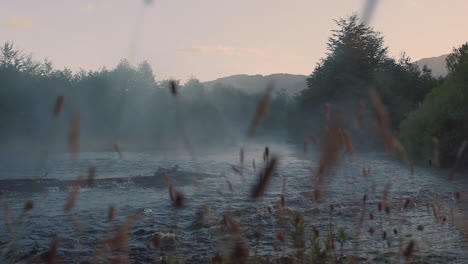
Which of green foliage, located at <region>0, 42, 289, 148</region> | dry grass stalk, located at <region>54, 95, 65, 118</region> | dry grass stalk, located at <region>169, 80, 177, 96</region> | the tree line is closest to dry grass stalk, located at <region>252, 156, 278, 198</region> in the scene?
dry grass stalk, located at <region>169, 80, 177, 96</region>

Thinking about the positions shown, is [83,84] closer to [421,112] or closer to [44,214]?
[421,112]

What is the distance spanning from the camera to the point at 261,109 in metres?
1.62

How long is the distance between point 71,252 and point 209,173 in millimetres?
10413

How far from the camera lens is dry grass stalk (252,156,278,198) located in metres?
1.54

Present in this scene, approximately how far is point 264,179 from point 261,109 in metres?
0.24

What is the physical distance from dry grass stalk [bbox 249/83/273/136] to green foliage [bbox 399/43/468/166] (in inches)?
729

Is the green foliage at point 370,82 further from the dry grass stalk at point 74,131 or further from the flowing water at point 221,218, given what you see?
the dry grass stalk at point 74,131

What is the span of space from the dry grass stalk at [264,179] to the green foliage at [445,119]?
18.6 meters

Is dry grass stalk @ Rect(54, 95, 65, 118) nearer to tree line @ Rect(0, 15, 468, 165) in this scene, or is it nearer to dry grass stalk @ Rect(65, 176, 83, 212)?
dry grass stalk @ Rect(65, 176, 83, 212)

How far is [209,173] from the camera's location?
16.5 m

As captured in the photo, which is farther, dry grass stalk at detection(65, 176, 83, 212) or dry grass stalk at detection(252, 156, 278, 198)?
dry grass stalk at detection(65, 176, 83, 212)

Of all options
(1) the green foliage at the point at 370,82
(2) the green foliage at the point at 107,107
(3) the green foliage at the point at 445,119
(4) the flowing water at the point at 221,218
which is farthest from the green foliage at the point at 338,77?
(4) the flowing water at the point at 221,218

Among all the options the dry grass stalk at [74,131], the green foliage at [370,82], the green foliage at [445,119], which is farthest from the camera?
the green foliage at [370,82]

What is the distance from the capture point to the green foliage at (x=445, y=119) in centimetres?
1938
